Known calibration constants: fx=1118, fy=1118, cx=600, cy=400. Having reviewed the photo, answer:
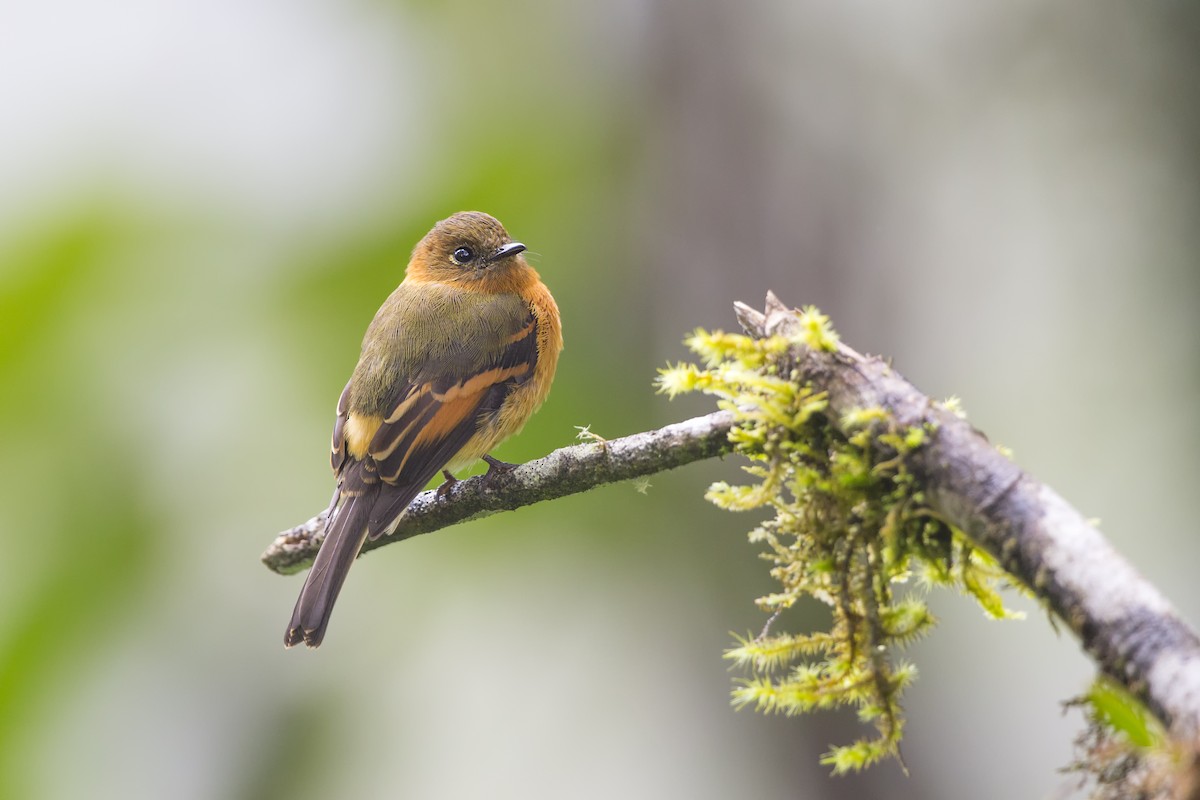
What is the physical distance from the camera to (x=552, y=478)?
2973 mm

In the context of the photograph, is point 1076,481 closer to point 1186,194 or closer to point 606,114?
point 1186,194

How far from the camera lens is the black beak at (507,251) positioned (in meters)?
4.96

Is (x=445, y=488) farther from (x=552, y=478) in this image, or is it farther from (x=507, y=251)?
(x=507, y=251)

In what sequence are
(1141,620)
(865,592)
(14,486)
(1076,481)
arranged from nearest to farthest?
(1141,620) → (865,592) → (14,486) → (1076,481)

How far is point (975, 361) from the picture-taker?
6945 millimetres

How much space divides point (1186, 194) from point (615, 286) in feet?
10.5

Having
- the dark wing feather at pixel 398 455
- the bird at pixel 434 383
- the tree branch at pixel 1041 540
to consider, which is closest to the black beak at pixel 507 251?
the bird at pixel 434 383

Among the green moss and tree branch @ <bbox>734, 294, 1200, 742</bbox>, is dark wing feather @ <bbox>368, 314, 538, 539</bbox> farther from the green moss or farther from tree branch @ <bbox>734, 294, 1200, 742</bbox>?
tree branch @ <bbox>734, 294, 1200, 742</bbox>

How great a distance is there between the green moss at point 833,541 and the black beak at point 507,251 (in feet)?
8.47

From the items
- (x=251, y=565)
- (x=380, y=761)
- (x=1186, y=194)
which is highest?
(x=1186, y=194)

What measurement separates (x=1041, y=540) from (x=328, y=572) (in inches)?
93.5

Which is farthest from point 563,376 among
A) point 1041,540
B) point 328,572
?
point 1041,540

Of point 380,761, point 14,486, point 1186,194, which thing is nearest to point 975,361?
point 1186,194

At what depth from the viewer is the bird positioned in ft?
12.0
